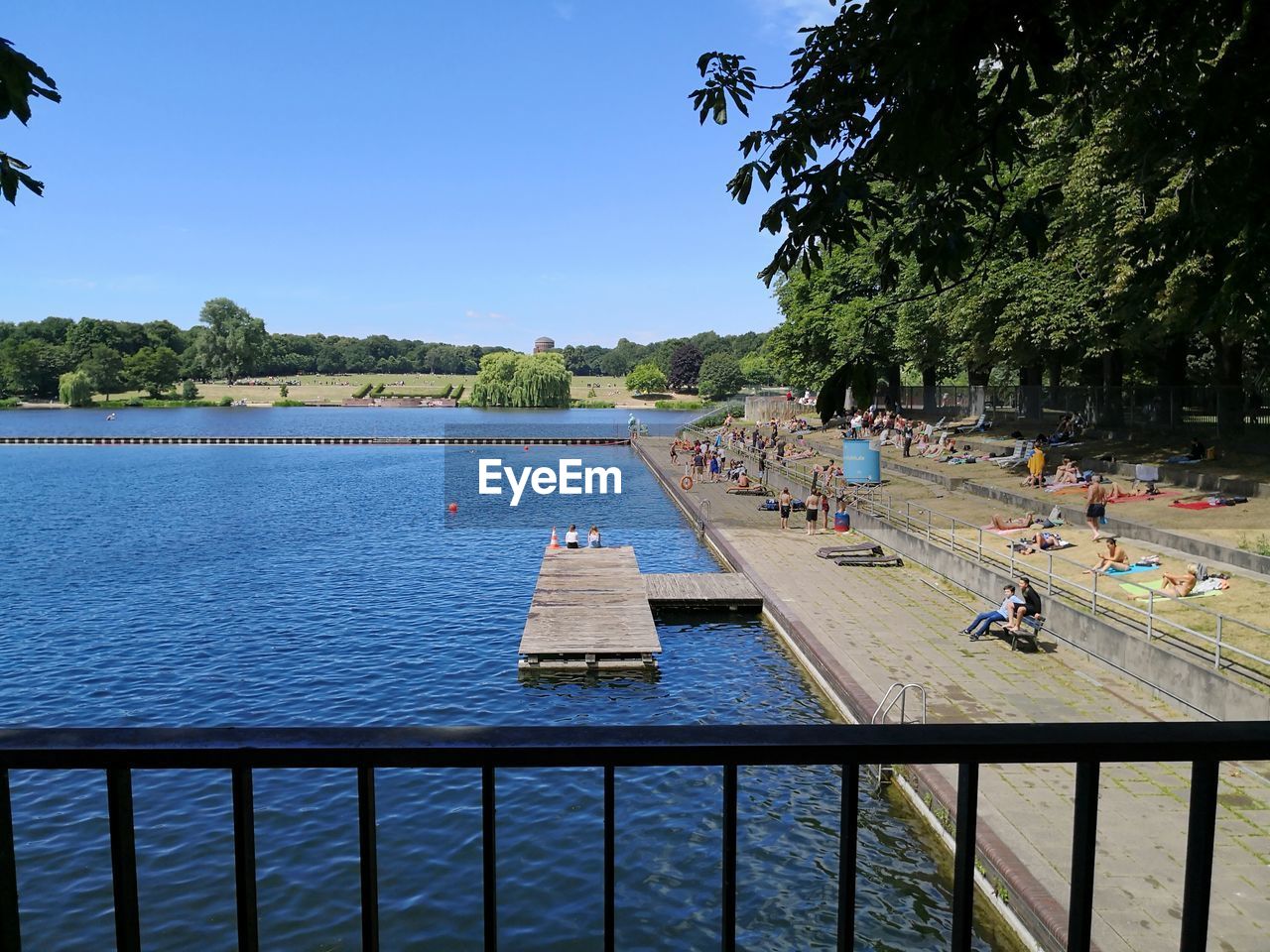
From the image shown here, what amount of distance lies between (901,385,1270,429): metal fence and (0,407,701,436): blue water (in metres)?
55.4

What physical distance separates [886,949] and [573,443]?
297ft

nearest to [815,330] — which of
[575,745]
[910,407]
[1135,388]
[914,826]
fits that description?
[910,407]

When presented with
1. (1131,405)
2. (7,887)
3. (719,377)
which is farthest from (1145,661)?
(719,377)

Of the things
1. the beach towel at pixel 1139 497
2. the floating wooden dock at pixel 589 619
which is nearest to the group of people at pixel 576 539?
the floating wooden dock at pixel 589 619

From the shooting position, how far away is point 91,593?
31.0m

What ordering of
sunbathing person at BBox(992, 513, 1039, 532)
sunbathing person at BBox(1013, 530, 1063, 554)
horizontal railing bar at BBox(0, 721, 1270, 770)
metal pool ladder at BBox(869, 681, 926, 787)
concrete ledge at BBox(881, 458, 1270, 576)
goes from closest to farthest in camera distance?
1. horizontal railing bar at BBox(0, 721, 1270, 770)
2. metal pool ladder at BBox(869, 681, 926, 787)
3. concrete ledge at BBox(881, 458, 1270, 576)
4. sunbathing person at BBox(1013, 530, 1063, 554)
5. sunbathing person at BBox(992, 513, 1039, 532)

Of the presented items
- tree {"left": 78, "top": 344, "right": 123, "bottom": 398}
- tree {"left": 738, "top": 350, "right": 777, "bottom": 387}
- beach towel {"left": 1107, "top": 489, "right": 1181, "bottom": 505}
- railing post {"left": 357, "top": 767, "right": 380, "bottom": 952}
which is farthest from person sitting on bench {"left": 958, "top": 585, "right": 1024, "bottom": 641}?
tree {"left": 78, "top": 344, "right": 123, "bottom": 398}

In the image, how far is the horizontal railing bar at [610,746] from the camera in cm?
210

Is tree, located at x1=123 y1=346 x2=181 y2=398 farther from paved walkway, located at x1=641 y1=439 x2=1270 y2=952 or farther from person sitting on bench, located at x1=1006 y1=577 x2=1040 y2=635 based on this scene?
person sitting on bench, located at x1=1006 y1=577 x2=1040 y2=635

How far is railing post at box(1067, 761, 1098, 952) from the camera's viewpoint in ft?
7.32

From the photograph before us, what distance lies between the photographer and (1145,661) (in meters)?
15.9

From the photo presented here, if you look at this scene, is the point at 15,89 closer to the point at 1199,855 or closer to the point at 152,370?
the point at 1199,855

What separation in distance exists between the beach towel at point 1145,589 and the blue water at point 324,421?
8933 centimetres

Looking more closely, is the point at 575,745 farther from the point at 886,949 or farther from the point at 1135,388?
the point at 1135,388
